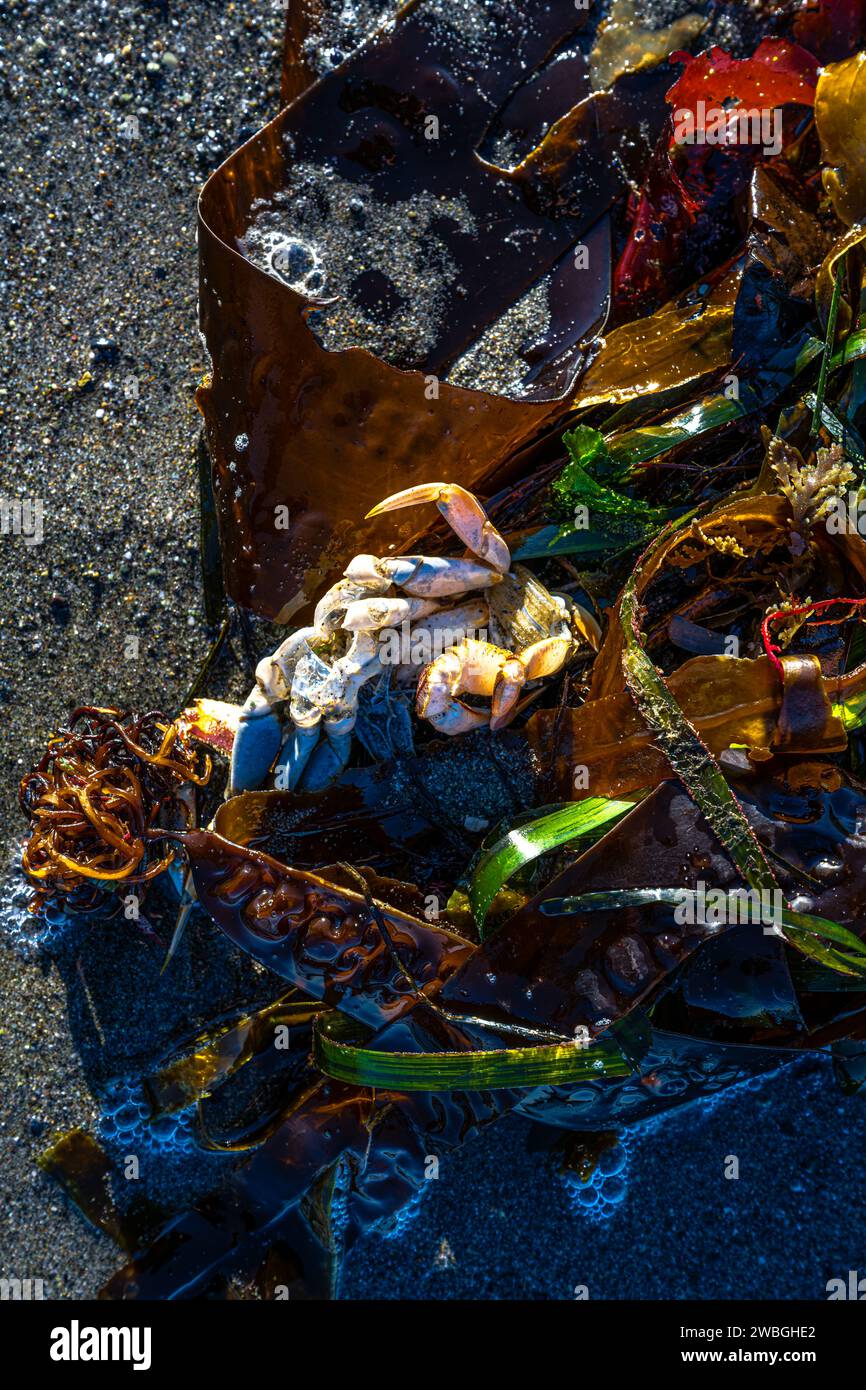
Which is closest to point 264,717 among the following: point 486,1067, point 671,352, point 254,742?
point 254,742

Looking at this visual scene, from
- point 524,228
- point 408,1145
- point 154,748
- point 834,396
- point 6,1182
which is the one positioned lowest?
point 6,1182

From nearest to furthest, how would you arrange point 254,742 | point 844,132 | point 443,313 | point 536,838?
point 536,838
point 844,132
point 254,742
point 443,313

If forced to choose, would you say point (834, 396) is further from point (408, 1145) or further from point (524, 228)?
point (408, 1145)

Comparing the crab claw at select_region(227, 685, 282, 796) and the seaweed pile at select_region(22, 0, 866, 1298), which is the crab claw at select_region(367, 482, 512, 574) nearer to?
the seaweed pile at select_region(22, 0, 866, 1298)

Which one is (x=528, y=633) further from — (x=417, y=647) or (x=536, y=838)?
(x=536, y=838)
